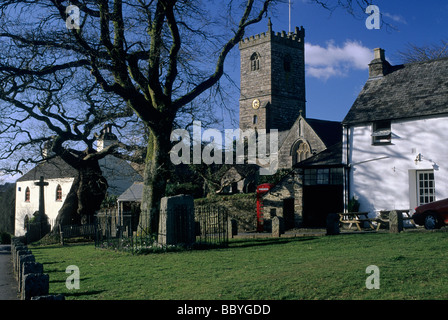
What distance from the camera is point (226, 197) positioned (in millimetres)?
30766

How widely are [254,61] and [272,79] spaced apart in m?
5.06

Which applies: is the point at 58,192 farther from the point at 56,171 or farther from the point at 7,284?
the point at 7,284

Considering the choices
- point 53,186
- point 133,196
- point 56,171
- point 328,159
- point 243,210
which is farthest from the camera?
point 56,171

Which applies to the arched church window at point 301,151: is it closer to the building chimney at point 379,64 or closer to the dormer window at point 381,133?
the building chimney at point 379,64

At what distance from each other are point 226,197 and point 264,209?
3.54 metres

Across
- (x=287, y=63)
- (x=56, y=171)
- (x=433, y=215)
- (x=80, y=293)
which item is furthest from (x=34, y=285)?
(x=287, y=63)

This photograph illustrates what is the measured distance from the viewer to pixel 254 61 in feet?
255

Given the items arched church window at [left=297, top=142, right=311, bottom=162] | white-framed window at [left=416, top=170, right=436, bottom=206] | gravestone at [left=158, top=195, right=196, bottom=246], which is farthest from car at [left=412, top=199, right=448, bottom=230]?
arched church window at [left=297, top=142, right=311, bottom=162]

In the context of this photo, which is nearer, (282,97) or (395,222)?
(395,222)

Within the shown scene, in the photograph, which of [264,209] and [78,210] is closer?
[264,209]

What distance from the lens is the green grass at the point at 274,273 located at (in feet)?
25.3

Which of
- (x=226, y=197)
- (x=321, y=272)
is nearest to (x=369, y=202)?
(x=226, y=197)

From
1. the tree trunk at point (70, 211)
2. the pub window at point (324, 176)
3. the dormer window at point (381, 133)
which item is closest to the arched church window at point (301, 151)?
the pub window at point (324, 176)
